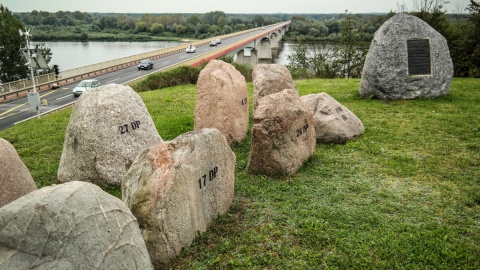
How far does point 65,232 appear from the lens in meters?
3.25

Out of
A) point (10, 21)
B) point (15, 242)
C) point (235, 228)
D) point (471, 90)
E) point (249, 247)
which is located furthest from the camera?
point (10, 21)

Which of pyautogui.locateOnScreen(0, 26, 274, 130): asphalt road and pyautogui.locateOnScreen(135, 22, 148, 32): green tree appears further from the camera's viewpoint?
pyautogui.locateOnScreen(135, 22, 148, 32): green tree

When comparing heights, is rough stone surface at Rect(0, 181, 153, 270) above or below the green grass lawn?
above

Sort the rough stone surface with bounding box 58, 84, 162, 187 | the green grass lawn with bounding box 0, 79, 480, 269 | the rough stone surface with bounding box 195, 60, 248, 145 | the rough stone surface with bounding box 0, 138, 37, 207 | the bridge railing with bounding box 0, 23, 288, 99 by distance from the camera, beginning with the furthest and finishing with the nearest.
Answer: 1. the bridge railing with bounding box 0, 23, 288, 99
2. the rough stone surface with bounding box 195, 60, 248, 145
3. the rough stone surface with bounding box 58, 84, 162, 187
4. the rough stone surface with bounding box 0, 138, 37, 207
5. the green grass lawn with bounding box 0, 79, 480, 269

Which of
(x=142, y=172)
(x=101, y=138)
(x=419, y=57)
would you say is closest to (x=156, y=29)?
(x=419, y=57)

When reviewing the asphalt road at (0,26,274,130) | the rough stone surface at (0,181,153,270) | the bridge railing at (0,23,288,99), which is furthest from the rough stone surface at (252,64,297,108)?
the bridge railing at (0,23,288,99)

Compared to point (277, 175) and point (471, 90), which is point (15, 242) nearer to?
point (277, 175)

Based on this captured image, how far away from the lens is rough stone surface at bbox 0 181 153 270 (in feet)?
10.3

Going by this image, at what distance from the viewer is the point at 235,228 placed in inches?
229

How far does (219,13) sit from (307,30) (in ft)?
191

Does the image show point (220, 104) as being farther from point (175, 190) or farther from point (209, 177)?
point (175, 190)

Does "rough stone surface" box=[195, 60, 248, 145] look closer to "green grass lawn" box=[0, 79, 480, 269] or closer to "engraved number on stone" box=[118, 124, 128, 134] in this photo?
"green grass lawn" box=[0, 79, 480, 269]

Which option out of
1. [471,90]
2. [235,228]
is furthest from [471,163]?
[471,90]

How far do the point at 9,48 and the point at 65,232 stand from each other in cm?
4711
